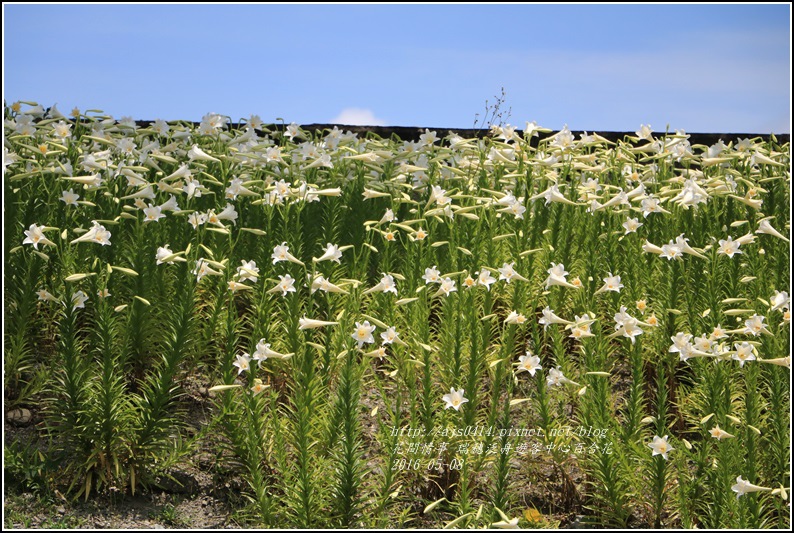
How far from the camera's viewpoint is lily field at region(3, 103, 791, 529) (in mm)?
3730

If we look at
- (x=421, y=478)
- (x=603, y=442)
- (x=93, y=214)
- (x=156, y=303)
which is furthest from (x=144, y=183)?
(x=603, y=442)

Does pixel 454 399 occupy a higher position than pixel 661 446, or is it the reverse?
pixel 454 399

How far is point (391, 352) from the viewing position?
4539 mm

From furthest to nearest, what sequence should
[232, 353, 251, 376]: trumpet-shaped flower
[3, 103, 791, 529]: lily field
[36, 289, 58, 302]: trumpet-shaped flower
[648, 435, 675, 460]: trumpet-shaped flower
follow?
1. [36, 289, 58, 302]: trumpet-shaped flower
2. [232, 353, 251, 376]: trumpet-shaped flower
3. [3, 103, 791, 529]: lily field
4. [648, 435, 675, 460]: trumpet-shaped flower

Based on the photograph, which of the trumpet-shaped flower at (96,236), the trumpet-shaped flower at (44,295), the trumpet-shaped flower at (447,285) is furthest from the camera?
the trumpet-shaped flower at (44,295)

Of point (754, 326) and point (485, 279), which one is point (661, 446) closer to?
point (754, 326)

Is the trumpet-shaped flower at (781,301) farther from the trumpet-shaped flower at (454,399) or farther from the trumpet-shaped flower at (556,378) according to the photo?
the trumpet-shaped flower at (454,399)

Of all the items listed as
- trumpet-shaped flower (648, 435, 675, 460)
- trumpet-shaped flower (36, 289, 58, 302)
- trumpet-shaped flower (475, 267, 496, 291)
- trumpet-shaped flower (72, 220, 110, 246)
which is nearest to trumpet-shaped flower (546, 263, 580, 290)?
trumpet-shaped flower (475, 267, 496, 291)

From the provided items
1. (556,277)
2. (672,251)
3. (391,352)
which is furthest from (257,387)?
(672,251)

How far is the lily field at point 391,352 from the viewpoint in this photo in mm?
3730

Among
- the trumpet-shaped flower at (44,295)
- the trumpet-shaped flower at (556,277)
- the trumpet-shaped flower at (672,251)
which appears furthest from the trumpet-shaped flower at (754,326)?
the trumpet-shaped flower at (44,295)

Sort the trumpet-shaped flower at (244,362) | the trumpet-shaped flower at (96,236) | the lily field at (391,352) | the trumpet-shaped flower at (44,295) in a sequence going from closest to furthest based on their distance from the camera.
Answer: the lily field at (391,352) < the trumpet-shaped flower at (244,362) < the trumpet-shaped flower at (96,236) < the trumpet-shaped flower at (44,295)

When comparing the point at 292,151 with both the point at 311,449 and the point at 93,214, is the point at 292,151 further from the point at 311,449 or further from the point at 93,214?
the point at 311,449

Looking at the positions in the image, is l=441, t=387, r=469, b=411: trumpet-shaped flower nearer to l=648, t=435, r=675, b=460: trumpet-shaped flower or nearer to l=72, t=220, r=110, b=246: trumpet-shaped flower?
l=648, t=435, r=675, b=460: trumpet-shaped flower
